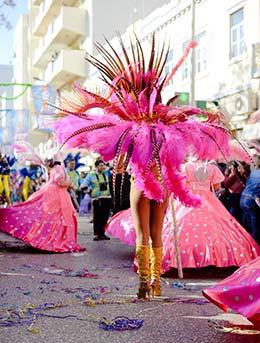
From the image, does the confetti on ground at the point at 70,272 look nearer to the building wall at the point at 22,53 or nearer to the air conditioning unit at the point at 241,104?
the air conditioning unit at the point at 241,104

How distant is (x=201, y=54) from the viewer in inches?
845

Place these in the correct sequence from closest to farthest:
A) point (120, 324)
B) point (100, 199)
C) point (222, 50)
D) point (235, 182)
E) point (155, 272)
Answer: point (120, 324) → point (155, 272) → point (235, 182) → point (100, 199) → point (222, 50)

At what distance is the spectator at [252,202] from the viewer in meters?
8.45

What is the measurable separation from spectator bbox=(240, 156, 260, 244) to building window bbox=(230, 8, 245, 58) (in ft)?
33.1

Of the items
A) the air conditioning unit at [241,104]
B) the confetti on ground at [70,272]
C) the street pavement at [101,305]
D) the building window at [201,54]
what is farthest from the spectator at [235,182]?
the building window at [201,54]

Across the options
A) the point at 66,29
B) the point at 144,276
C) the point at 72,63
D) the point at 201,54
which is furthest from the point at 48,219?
the point at 66,29

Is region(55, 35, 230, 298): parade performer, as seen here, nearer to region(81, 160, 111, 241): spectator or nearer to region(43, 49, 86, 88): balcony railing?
region(81, 160, 111, 241): spectator

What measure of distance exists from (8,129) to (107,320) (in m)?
26.5

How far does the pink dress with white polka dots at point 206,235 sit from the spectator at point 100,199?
4130mm

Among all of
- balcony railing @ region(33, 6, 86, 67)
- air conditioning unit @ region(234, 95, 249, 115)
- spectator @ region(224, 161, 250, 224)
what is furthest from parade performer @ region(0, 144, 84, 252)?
balcony railing @ region(33, 6, 86, 67)

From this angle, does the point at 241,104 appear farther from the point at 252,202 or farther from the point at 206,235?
the point at 206,235

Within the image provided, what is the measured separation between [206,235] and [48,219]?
3.12 metres

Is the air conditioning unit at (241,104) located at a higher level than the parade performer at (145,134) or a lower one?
higher

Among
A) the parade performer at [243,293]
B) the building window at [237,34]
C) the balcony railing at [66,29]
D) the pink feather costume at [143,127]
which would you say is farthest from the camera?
the balcony railing at [66,29]
